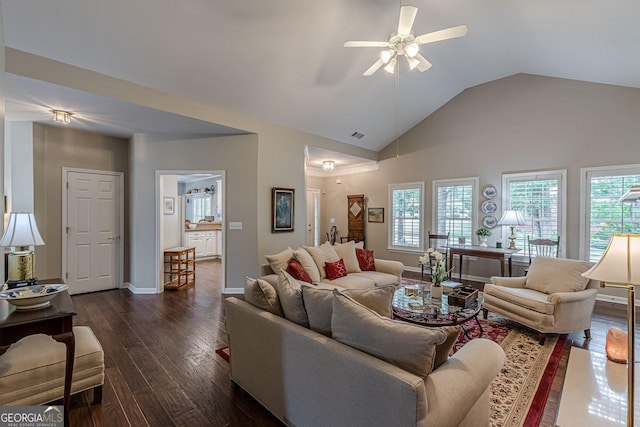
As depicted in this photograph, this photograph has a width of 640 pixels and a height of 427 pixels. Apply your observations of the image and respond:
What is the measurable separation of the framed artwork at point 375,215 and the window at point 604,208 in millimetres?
3899

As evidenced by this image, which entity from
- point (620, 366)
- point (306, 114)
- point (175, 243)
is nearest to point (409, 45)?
point (306, 114)

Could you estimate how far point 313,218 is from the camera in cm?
890

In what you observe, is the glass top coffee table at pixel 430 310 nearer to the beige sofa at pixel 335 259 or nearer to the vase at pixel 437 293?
the vase at pixel 437 293

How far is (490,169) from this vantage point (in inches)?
223

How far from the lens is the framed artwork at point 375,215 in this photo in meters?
7.48

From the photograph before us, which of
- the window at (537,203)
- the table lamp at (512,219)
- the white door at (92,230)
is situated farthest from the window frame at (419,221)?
the white door at (92,230)

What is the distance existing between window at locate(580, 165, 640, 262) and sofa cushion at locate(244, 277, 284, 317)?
17.7ft

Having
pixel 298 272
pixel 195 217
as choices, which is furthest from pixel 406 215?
pixel 195 217

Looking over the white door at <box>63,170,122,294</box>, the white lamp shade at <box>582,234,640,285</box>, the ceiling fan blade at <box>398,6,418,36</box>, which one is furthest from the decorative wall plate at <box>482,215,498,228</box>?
the white door at <box>63,170,122,294</box>

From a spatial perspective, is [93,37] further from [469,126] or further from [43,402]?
[469,126]

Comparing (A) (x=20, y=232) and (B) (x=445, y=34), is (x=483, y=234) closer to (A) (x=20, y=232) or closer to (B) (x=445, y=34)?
(B) (x=445, y=34)

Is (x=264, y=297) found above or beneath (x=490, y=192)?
beneath

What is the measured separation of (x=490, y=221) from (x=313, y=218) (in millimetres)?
4858

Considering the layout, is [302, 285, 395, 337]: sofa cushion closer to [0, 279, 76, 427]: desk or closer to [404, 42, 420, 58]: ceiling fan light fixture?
[0, 279, 76, 427]: desk
